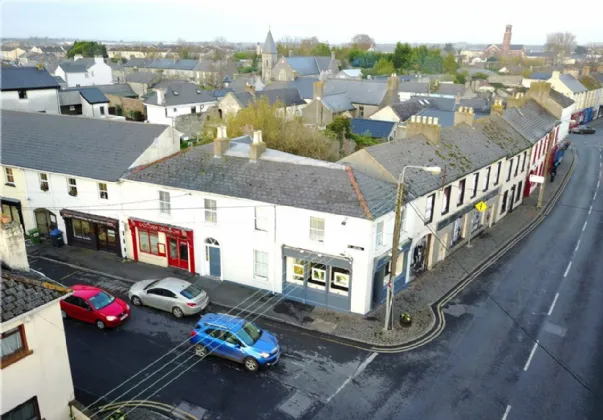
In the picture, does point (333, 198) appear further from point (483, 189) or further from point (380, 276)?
point (483, 189)

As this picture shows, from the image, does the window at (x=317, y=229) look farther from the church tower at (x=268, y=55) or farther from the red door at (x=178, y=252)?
the church tower at (x=268, y=55)

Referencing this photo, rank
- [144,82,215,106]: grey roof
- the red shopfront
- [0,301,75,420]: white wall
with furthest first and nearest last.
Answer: [144,82,215,106]: grey roof, the red shopfront, [0,301,75,420]: white wall

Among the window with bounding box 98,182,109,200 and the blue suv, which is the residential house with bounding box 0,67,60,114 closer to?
the window with bounding box 98,182,109,200

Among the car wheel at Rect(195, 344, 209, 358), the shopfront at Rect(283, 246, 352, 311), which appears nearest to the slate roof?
the shopfront at Rect(283, 246, 352, 311)

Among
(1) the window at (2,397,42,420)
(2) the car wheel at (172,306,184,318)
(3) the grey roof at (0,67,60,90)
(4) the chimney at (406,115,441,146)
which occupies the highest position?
(3) the grey roof at (0,67,60,90)

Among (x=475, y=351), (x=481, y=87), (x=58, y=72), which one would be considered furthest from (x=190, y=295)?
(x=481, y=87)

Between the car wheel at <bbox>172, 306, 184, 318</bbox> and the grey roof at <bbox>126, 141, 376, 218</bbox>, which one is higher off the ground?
the grey roof at <bbox>126, 141, 376, 218</bbox>

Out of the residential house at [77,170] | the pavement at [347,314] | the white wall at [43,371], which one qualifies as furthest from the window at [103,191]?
the white wall at [43,371]

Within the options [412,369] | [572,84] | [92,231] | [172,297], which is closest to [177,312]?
[172,297]
